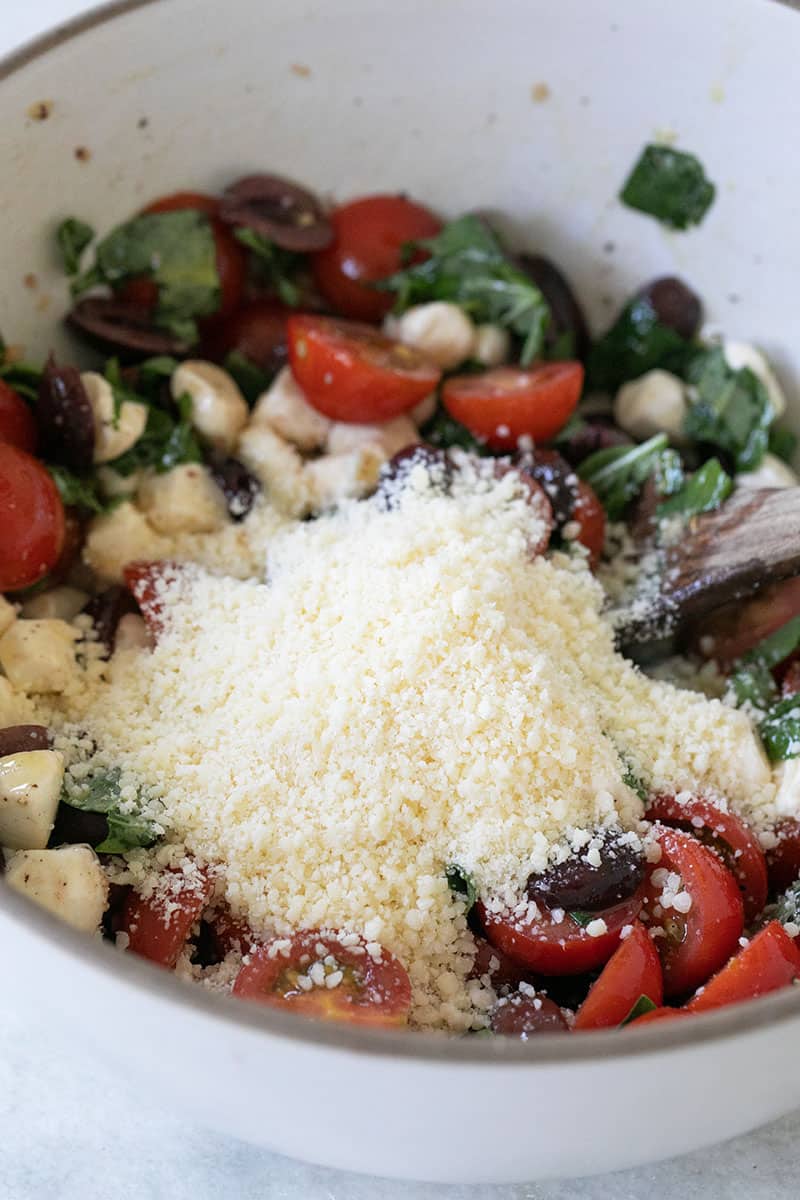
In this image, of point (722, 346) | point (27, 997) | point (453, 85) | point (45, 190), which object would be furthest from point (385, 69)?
point (27, 997)

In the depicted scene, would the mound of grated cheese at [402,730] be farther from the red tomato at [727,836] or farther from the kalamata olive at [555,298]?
the kalamata olive at [555,298]

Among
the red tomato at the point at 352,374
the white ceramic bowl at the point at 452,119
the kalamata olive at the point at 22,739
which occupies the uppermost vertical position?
the white ceramic bowl at the point at 452,119

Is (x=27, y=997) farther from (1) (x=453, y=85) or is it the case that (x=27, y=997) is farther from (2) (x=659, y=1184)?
(1) (x=453, y=85)

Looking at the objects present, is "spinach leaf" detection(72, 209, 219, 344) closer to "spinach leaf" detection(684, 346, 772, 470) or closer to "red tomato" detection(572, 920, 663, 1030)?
"spinach leaf" detection(684, 346, 772, 470)

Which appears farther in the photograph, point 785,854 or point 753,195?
point 753,195

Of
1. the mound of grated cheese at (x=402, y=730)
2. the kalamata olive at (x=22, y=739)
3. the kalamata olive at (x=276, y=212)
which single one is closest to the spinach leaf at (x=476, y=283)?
the kalamata olive at (x=276, y=212)

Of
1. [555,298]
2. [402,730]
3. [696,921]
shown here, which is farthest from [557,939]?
[555,298]
